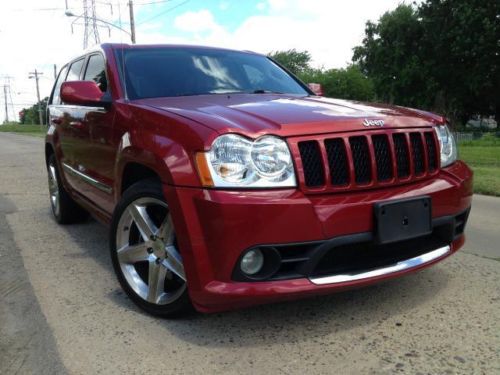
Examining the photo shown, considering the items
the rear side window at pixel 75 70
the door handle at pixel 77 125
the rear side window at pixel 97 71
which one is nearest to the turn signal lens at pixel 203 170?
the rear side window at pixel 97 71

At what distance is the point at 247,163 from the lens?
2.63 metres

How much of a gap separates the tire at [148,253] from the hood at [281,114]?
508 millimetres

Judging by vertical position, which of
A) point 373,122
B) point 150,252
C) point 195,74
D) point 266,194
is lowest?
point 150,252

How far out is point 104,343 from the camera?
2.87m

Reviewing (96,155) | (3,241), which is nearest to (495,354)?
(96,155)

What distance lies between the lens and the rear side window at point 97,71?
13.5ft

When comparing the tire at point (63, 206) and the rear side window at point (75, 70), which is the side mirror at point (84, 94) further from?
the tire at point (63, 206)

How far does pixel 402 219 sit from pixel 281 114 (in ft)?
2.81

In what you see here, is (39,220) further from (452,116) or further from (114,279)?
(452,116)

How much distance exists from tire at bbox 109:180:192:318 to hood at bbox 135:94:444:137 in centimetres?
51

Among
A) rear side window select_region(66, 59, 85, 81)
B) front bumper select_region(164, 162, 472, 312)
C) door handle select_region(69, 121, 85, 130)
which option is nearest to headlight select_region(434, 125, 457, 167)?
front bumper select_region(164, 162, 472, 312)

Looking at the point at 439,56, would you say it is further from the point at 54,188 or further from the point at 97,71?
the point at 97,71

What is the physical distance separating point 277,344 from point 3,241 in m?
3.46

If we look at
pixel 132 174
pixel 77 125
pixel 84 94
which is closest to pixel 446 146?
pixel 132 174
